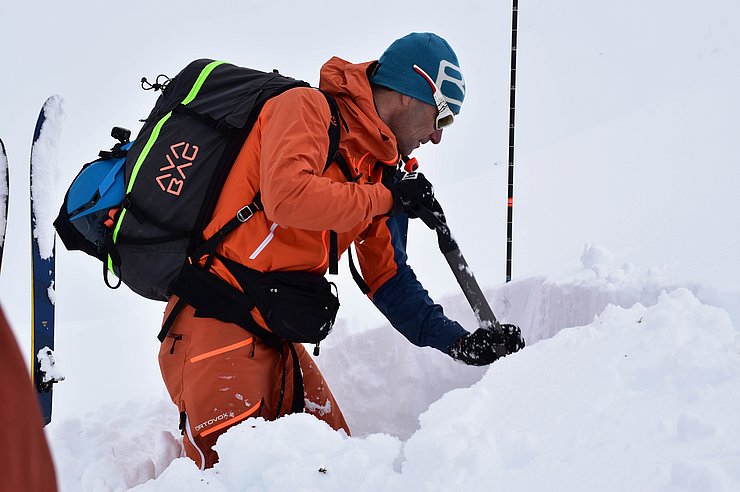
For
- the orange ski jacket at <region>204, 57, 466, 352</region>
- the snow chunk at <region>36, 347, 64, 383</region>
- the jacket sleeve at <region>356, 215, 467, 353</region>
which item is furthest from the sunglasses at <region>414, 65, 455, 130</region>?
the snow chunk at <region>36, 347, 64, 383</region>

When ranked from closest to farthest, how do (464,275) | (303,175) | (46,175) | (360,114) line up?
1. (303,175)
2. (360,114)
3. (464,275)
4. (46,175)

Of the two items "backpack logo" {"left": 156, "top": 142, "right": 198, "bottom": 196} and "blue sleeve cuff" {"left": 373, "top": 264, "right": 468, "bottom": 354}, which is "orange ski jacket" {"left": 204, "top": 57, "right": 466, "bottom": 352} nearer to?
"blue sleeve cuff" {"left": 373, "top": 264, "right": 468, "bottom": 354}

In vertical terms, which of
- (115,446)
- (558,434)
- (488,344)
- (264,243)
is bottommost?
(115,446)

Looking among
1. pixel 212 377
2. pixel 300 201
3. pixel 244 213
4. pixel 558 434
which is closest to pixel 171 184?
pixel 244 213

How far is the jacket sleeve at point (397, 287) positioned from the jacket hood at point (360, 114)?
0.51 meters

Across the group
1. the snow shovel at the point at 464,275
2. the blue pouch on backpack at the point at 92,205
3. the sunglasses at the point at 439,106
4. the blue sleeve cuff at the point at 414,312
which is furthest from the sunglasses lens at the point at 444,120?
the blue pouch on backpack at the point at 92,205

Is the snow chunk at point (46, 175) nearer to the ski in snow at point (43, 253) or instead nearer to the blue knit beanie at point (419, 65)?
the ski in snow at point (43, 253)

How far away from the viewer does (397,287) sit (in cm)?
329

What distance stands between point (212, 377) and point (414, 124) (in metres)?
1.26

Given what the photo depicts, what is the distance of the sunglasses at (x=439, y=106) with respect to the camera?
8.92 ft

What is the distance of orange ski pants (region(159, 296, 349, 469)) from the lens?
2.63 meters

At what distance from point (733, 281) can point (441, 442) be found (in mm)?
1827

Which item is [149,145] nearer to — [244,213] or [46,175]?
[244,213]

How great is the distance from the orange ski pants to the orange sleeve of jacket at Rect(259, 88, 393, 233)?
1.88ft
